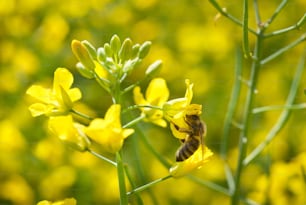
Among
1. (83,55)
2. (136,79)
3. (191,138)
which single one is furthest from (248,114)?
(136,79)

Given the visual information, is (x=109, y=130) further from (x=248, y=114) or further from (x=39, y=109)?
(x=248, y=114)

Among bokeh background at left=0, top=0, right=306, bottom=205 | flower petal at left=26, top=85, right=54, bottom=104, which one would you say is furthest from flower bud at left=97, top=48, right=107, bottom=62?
bokeh background at left=0, top=0, right=306, bottom=205

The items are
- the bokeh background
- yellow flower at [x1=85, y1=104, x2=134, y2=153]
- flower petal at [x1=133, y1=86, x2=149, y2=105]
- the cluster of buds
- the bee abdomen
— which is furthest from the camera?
the bokeh background

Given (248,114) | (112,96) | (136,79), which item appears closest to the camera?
(112,96)

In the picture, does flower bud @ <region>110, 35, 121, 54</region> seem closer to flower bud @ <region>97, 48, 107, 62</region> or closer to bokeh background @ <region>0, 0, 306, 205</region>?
flower bud @ <region>97, 48, 107, 62</region>

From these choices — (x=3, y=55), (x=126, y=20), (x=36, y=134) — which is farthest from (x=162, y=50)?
(x=36, y=134)

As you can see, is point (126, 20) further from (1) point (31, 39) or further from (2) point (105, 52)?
(2) point (105, 52)
